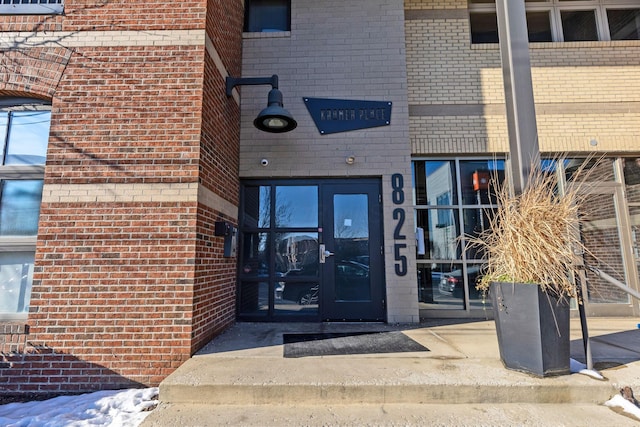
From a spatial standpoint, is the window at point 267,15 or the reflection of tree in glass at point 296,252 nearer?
the reflection of tree in glass at point 296,252

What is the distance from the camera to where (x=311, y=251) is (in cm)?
518

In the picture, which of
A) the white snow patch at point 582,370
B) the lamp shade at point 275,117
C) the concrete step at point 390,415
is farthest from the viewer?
the lamp shade at point 275,117

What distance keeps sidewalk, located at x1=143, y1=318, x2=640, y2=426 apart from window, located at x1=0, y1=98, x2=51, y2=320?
2326 mm

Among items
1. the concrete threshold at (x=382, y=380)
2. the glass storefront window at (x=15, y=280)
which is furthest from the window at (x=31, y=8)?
the concrete threshold at (x=382, y=380)

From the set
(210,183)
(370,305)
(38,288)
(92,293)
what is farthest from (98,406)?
(370,305)

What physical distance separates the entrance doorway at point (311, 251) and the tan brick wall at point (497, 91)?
1772 mm

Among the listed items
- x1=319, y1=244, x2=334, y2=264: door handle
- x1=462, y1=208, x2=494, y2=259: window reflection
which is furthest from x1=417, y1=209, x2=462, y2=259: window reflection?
x1=319, y1=244, x2=334, y2=264: door handle

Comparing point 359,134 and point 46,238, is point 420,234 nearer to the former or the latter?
point 359,134

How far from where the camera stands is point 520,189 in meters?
3.41

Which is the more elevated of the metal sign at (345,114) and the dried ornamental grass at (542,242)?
the metal sign at (345,114)

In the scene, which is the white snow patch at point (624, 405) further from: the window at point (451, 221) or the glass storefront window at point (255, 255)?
the glass storefront window at point (255, 255)

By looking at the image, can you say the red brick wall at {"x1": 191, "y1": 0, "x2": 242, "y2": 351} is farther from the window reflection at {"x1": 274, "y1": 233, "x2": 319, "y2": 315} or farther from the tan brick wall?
the tan brick wall

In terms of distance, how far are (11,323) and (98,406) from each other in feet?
5.07

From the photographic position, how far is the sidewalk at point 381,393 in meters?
2.48
